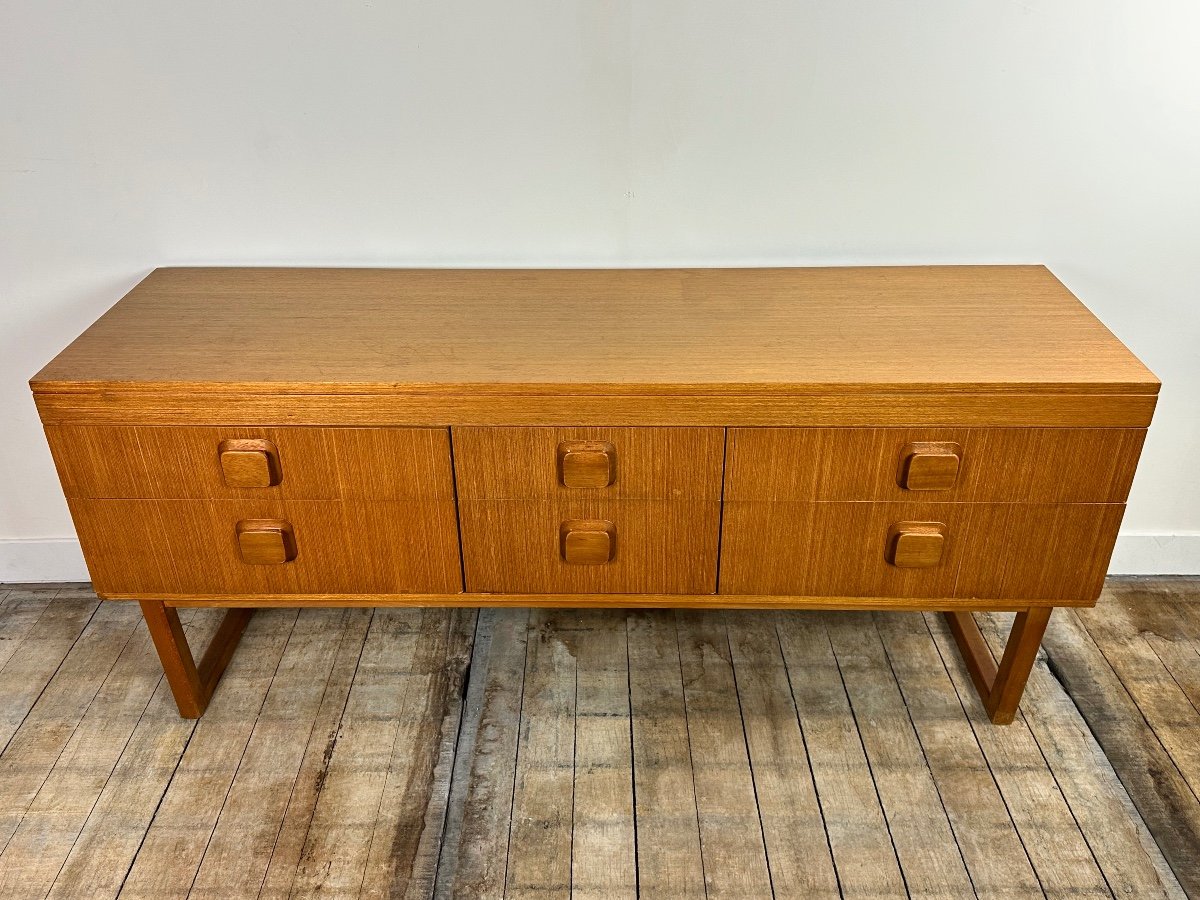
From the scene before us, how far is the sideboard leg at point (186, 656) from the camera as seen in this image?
5.32 ft

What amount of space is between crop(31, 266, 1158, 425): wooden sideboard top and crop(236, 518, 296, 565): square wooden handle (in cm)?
20

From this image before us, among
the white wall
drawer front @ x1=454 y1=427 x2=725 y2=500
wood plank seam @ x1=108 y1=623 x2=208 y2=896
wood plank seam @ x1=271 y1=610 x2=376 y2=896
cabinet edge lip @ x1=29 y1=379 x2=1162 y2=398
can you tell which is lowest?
wood plank seam @ x1=108 y1=623 x2=208 y2=896

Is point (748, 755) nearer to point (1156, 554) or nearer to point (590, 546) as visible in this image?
Answer: point (590, 546)

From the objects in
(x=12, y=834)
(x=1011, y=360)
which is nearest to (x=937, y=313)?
(x=1011, y=360)

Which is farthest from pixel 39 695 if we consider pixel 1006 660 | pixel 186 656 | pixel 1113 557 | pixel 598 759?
pixel 1113 557

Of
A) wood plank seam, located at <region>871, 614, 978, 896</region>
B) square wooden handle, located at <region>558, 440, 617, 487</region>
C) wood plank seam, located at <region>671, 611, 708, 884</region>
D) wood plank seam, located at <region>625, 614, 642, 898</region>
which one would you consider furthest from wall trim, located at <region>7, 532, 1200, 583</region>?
square wooden handle, located at <region>558, 440, 617, 487</region>

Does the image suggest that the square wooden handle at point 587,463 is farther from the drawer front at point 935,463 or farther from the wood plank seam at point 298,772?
the wood plank seam at point 298,772

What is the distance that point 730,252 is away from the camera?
5.70 feet

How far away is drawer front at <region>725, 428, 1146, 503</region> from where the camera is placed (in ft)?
4.56

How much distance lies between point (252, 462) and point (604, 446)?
0.52 metres

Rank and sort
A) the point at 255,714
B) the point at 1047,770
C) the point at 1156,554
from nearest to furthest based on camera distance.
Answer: the point at 1047,770, the point at 255,714, the point at 1156,554

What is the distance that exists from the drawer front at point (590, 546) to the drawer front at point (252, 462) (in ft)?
0.34

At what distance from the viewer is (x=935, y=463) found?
140cm

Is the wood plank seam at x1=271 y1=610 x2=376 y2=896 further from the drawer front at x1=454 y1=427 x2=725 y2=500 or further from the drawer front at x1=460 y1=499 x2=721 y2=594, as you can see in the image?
the drawer front at x1=454 y1=427 x2=725 y2=500
